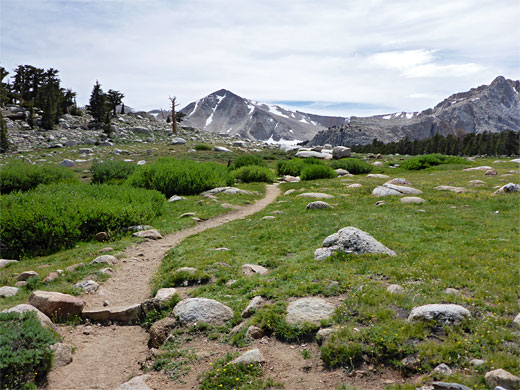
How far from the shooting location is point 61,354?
666cm

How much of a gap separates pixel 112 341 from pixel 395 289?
672 cm

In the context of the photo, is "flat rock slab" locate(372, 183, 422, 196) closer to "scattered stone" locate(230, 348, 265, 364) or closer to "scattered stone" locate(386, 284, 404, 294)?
"scattered stone" locate(386, 284, 404, 294)

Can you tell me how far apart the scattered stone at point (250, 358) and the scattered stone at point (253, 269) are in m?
3.78

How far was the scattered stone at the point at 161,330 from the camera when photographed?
288 inches

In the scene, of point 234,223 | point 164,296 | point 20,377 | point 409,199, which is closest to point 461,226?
point 409,199

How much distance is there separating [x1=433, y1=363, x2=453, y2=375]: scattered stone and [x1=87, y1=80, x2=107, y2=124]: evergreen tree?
74708 mm

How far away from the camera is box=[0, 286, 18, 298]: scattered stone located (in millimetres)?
9234

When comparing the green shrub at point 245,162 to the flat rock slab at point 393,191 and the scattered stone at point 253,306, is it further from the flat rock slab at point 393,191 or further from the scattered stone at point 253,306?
the scattered stone at point 253,306

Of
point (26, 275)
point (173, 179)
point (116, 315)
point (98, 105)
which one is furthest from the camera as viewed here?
point (98, 105)

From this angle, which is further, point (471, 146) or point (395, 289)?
point (471, 146)

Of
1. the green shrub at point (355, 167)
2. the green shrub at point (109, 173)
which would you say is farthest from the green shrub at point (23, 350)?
the green shrub at point (355, 167)

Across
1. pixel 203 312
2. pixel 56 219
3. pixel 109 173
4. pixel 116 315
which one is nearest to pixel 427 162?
A: pixel 109 173

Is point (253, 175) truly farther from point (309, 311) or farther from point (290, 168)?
point (309, 311)

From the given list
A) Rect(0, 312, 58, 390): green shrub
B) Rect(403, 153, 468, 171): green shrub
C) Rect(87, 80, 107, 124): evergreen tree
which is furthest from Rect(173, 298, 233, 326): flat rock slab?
Rect(87, 80, 107, 124): evergreen tree
